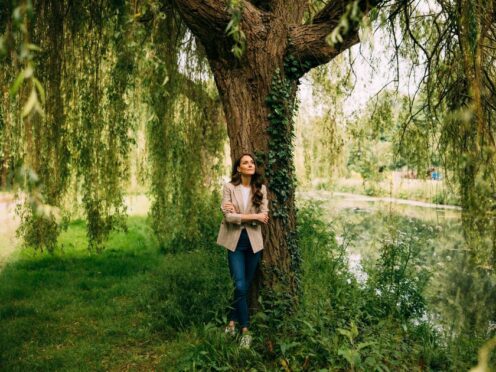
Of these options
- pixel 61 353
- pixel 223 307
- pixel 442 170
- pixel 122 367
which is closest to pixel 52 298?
pixel 61 353

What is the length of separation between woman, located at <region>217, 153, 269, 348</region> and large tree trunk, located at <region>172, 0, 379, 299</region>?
144 millimetres

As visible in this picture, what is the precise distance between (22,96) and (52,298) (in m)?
3.10

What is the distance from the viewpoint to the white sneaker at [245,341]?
3466mm

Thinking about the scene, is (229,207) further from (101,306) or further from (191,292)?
(101,306)

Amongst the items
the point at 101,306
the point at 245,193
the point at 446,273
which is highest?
the point at 245,193

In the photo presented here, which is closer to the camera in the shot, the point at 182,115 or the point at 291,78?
the point at 291,78

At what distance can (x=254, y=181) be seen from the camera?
12.7ft

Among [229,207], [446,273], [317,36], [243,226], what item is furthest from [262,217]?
[446,273]

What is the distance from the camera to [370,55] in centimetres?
567

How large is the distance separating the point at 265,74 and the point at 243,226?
1327mm

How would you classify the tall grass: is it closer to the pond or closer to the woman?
the woman

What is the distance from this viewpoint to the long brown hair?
3.80 metres

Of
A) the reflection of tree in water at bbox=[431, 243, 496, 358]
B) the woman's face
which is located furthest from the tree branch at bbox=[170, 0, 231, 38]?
the reflection of tree in water at bbox=[431, 243, 496, 358]

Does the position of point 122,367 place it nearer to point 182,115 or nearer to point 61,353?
point 61,353
